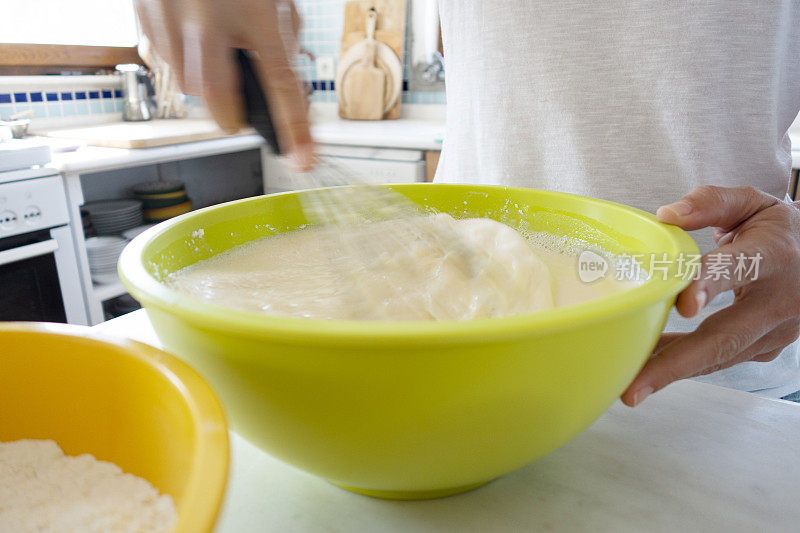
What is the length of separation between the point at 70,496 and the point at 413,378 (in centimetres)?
21

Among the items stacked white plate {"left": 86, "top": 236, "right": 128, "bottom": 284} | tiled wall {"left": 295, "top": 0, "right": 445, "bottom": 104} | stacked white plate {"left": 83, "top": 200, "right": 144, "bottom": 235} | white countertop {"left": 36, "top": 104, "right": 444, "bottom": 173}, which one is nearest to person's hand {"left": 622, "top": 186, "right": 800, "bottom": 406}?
white countertop {"left": 36, "top": 104, "right": 444, "bottom": 173}

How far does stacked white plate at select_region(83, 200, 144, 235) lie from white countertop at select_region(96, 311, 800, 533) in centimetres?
181

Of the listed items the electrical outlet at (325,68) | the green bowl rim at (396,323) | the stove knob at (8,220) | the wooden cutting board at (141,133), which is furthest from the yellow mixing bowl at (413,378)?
the electrical outlet at (325,68)

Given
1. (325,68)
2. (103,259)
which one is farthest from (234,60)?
(325,68)

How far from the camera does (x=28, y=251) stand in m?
1.54

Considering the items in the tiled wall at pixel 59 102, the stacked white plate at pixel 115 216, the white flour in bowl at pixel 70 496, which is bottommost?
the stacked white plate at pixel 115 216

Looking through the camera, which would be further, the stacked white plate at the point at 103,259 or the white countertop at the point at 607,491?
the stacked white plate at the point at 103,259

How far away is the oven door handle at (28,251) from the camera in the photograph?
4.92ft

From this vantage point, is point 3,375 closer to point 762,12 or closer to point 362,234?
point 362,234

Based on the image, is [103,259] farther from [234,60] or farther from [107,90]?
[234,60]

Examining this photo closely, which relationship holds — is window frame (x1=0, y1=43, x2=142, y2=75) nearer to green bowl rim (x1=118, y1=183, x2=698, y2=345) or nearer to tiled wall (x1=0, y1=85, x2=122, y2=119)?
tiled wall (x1=0, y1=85, x2=122, y2=119)

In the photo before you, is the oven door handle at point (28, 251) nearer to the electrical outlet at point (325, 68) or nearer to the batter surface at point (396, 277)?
the batter surface at point (396, 277)

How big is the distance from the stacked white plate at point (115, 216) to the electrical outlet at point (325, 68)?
1045 mm

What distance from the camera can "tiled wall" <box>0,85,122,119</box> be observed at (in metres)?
2.14
